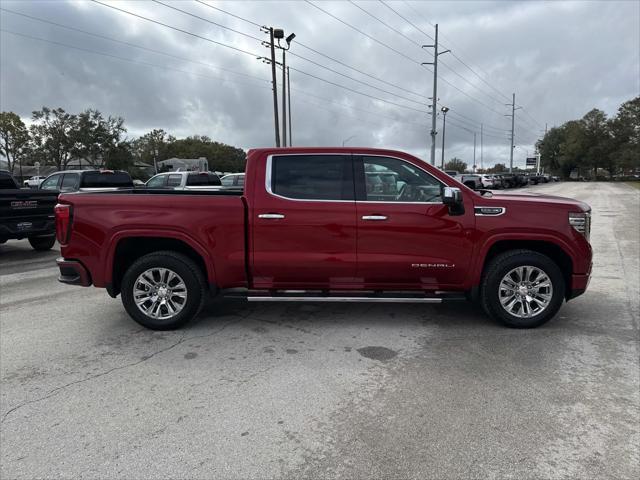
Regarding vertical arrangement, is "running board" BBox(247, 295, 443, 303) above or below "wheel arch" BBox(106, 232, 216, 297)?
below

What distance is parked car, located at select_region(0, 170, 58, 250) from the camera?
9.12 metres

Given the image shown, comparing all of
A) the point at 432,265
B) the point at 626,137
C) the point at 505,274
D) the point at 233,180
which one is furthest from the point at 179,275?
the point at 626,137

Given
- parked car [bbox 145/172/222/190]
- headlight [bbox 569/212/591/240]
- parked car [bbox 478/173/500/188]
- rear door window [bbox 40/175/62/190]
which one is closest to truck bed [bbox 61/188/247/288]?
headlight [bbox 569/212/591/240]

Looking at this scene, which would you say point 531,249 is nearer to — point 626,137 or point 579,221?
point 579,221

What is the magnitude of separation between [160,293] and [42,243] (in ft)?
24.9

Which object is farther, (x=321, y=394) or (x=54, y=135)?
(x=54, y=135)

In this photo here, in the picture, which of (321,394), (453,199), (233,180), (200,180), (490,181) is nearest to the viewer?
(321,394)

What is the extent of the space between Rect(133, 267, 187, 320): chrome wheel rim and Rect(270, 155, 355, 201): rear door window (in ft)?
4.80

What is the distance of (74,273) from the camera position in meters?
5.08

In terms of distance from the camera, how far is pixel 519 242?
512 centimetres

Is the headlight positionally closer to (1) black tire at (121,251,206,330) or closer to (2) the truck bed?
(2) the truck bed

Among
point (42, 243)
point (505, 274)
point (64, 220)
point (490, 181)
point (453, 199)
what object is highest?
point (490, 181)

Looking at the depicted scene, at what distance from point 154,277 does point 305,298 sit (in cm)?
165

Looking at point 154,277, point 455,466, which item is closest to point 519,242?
point 455,466
